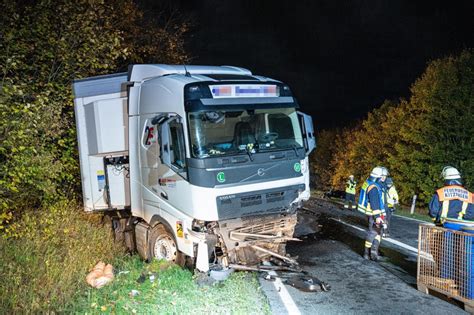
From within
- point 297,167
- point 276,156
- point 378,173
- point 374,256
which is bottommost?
point 374,256

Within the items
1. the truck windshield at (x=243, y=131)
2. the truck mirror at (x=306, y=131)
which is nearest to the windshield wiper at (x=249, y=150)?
the truck windshield at (x=243, y=131)

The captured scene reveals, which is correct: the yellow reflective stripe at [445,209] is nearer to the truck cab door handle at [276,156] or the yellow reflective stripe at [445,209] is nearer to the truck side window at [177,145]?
the truck cab door handle at [276,156]

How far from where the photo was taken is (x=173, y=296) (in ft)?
17.7

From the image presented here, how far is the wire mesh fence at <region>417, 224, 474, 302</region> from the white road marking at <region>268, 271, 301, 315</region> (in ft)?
6.41

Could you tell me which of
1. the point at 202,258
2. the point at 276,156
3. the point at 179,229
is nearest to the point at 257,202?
the point at 276,156

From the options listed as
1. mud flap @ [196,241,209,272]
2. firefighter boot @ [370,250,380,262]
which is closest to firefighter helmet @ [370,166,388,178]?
firefighter boot @ [370,250,380,262]

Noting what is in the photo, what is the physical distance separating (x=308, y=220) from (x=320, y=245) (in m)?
3.74

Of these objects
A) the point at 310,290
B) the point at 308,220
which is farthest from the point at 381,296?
the point at 308,220

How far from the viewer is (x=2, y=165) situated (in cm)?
575

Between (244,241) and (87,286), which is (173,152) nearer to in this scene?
(244,241)

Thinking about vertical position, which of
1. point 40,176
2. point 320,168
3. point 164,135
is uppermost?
point 164,135

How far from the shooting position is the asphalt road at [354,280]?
17.2ft

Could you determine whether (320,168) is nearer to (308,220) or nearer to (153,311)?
(308,220)

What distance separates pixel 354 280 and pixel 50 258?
5070mm
